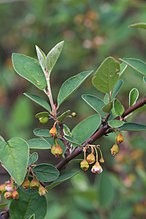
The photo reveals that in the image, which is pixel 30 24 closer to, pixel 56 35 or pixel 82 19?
pixel 56 35

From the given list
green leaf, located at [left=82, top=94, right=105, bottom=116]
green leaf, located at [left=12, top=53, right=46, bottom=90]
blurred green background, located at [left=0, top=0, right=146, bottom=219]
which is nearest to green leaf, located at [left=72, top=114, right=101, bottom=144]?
green leaf, located at [left=82, top=94, right=105, bottom=116]

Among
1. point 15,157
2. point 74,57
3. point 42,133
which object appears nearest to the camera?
point 15,157

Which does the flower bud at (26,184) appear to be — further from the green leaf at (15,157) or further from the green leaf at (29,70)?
the green leaf at (29,70)

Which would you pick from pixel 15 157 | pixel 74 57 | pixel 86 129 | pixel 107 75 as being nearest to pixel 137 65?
pixel 107 75

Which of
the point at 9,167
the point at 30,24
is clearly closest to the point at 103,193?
the point at 9,167

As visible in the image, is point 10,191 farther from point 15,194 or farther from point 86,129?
point 86,129
